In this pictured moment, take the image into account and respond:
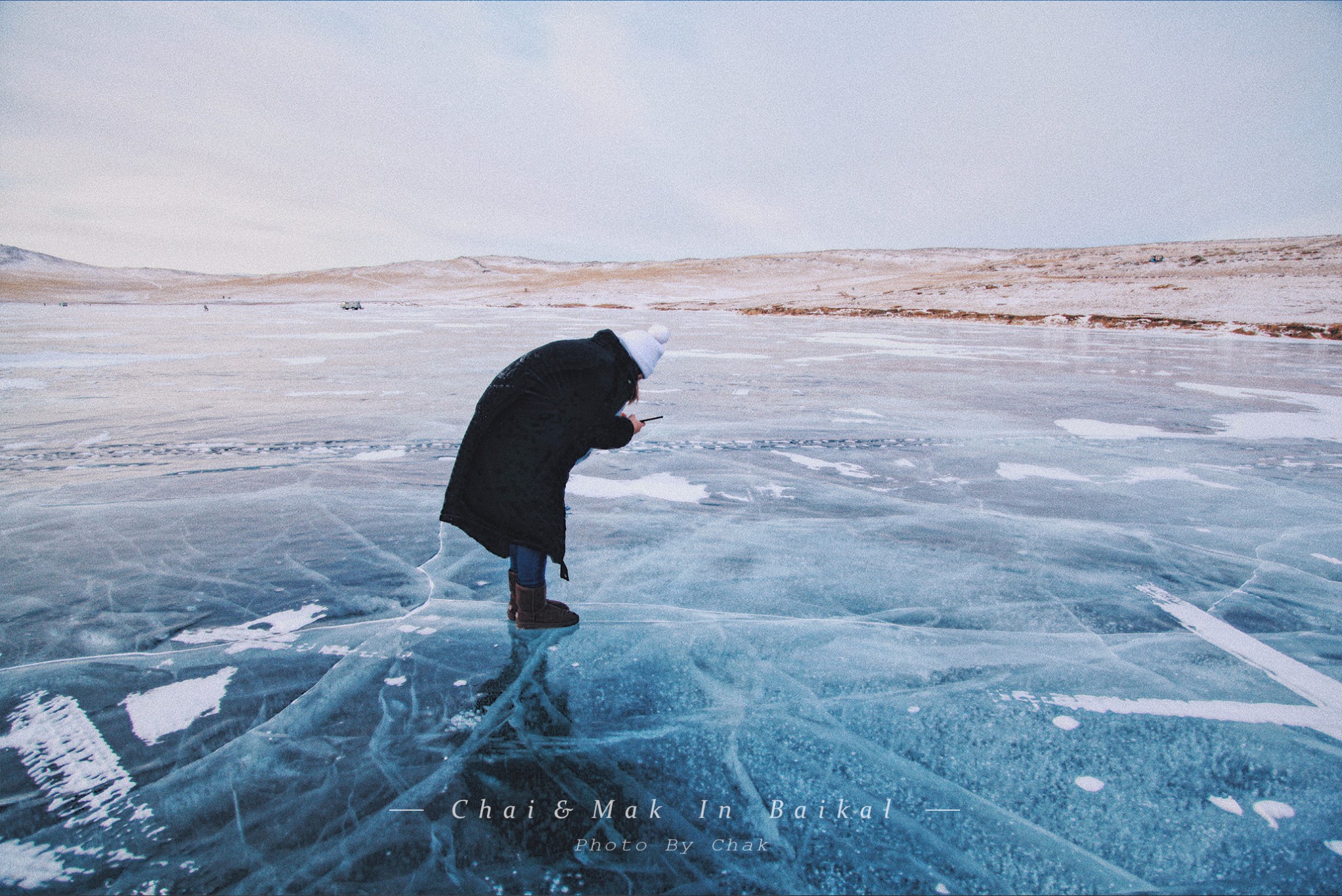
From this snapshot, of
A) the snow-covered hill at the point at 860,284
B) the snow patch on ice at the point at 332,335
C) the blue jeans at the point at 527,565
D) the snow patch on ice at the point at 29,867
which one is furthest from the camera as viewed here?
the snow-covered hill at the point at 860,284

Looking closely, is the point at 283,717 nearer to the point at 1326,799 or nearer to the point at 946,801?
the point at 946,801

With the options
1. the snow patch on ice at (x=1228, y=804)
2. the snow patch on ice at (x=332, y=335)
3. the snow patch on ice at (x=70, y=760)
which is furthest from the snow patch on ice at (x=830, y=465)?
the snow patch on ice at (x=332, y=335)

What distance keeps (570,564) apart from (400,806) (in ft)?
4.69

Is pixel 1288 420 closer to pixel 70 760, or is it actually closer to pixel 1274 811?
pixel 1274 811

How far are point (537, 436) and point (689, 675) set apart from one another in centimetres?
92

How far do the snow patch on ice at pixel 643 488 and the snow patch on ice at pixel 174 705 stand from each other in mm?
2055

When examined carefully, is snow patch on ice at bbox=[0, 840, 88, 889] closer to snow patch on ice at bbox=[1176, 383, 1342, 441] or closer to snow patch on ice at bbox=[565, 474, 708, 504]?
snow patch on ice at bbox=[565, 474, 708, 504]

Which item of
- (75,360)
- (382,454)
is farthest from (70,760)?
(75,360)

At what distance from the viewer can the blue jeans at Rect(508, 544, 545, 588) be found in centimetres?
231

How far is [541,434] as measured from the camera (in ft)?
6.89

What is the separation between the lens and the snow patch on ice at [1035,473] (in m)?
4.37

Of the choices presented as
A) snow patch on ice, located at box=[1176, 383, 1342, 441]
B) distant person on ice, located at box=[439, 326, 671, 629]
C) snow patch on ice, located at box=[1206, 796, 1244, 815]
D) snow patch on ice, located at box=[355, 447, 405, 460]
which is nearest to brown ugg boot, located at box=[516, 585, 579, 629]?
distant person on ice, located at box=[439, 326, 671, 629]

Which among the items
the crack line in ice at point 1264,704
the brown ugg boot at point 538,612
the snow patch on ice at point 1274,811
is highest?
the brown ugg boot at point 538,612

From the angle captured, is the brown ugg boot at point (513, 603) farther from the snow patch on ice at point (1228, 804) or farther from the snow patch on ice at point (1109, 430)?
the snow patch on ice at point (1109, 430)
